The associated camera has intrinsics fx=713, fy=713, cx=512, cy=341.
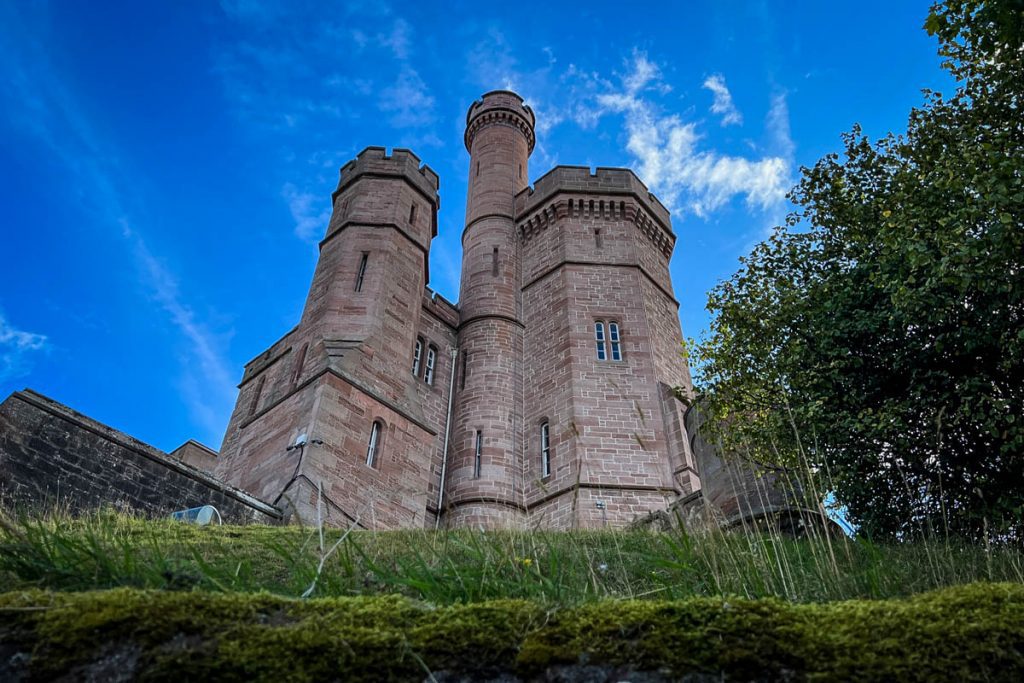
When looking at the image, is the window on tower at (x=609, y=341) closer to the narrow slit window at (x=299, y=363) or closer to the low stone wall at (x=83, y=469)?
the narrow slit window at (x=299, y=363)

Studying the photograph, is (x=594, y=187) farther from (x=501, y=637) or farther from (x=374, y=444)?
(x=501, y=637)

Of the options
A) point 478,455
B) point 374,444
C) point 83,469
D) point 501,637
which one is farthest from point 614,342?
point 501,637

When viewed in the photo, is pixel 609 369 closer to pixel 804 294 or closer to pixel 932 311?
pixel 804 294

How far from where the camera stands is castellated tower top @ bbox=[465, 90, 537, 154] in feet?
97.5

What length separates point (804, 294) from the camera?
10789 millimetres

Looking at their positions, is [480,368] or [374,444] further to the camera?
[480,368]

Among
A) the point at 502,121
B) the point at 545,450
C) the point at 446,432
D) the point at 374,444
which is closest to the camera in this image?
the point at 374,444

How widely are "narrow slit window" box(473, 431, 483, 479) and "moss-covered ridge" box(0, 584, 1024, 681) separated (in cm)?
1655

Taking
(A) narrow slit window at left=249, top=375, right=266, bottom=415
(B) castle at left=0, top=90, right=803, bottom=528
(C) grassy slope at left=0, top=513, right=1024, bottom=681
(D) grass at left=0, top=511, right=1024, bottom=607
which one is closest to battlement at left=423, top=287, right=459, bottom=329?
(B) castle at left=0, top=90, right=803, bottom=528

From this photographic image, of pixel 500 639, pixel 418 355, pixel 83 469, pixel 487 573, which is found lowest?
pixel 500 639

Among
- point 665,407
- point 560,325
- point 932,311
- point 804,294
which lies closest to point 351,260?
point 560,325

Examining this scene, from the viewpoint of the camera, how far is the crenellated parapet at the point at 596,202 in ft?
77.7

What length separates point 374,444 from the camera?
1499cm

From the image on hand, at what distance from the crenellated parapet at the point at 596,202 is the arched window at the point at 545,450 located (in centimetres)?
786
